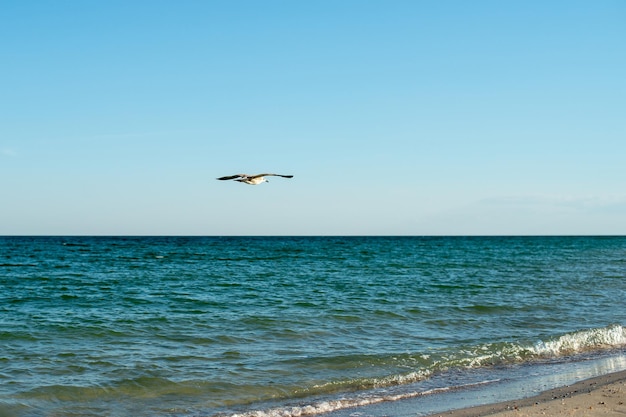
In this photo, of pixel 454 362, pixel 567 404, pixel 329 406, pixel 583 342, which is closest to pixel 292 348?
pixel 454 362

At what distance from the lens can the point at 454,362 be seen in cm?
1150

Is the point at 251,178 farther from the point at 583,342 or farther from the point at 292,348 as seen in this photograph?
the point at 583,342

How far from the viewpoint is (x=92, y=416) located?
8617 millimetres

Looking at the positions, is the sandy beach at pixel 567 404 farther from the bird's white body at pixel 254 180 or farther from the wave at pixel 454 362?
the bird's white body at pixel 254 180

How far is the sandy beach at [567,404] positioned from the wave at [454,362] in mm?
1263

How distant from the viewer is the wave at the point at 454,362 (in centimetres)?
886

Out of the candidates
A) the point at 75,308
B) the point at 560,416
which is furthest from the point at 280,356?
the point at 75,308

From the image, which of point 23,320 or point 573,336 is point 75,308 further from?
point 573,336

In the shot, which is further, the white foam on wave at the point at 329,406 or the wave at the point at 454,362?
the wave at the point at 454,362

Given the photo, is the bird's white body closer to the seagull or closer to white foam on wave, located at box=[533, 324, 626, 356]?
the seagull

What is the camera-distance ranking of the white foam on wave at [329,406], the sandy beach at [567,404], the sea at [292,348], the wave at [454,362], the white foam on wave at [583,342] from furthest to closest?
the white foam on wave at [583,342] → the sea at [292,348] → the wave at [454,362] → the white foam on wave at [329,406] → the sandy beach at [567,404]

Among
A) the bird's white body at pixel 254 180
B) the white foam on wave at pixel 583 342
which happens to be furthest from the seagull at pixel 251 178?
the white foam on wave at pixel 583 342

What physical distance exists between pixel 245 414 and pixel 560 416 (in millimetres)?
3927

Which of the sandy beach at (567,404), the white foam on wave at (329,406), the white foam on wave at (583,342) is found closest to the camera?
A: the sandy beach at (567,404)
